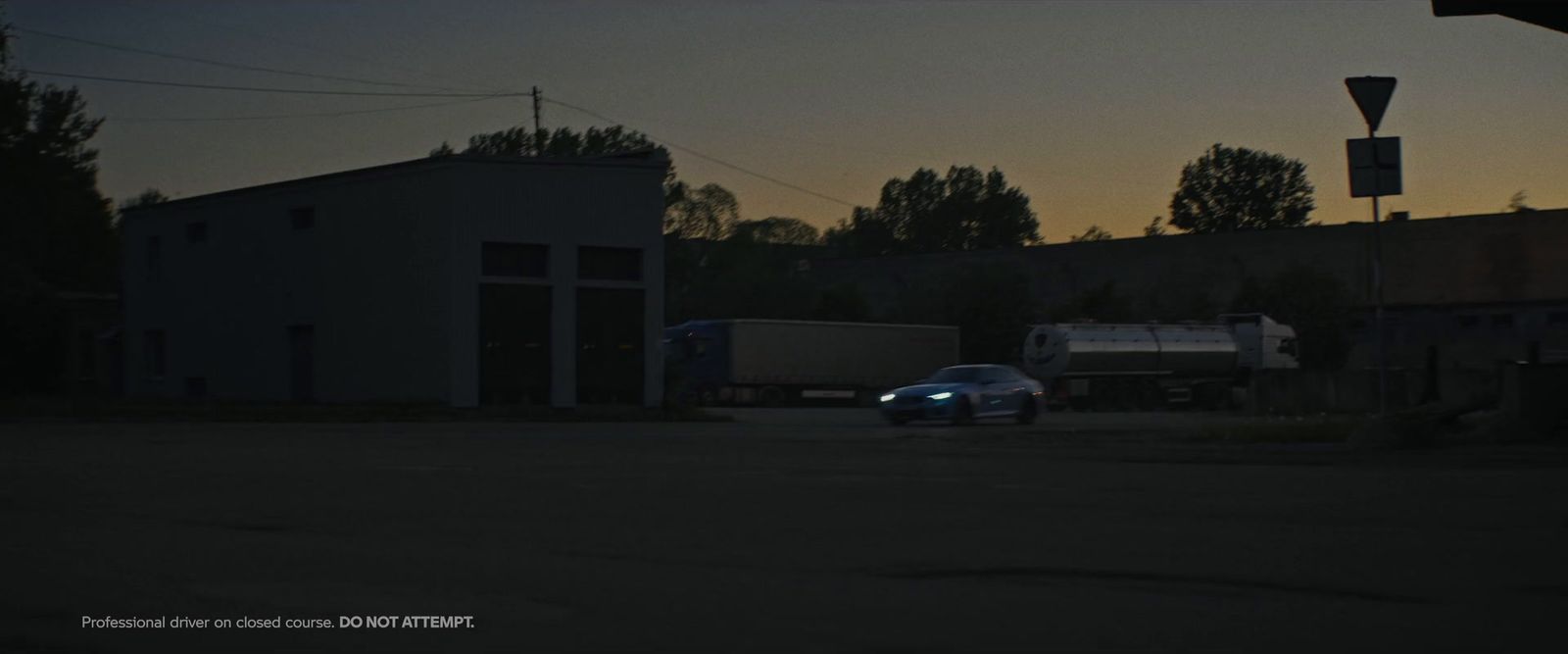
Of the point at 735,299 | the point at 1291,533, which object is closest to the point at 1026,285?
the point at 735,299

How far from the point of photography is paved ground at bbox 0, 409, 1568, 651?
5.93 meters

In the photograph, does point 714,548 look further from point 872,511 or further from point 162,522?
point 162,522

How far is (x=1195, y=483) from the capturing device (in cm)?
1288

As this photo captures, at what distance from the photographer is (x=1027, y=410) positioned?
119ft

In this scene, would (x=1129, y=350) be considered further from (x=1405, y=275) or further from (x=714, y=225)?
(x=714, y=225)

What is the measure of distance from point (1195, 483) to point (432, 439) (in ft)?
42.5

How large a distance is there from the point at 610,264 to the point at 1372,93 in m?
30.1

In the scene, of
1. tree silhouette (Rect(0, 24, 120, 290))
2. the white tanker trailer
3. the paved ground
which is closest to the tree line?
tree silhouette (Rect(0, 24, 120, 290))

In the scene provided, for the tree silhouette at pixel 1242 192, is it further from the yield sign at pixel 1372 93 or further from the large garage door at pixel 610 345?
the yield sign at pixel 1372 93

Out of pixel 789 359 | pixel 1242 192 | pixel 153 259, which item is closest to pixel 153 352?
pixel 153 259

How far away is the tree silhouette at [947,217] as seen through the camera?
146 meters

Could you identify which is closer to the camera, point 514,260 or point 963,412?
point 963,412

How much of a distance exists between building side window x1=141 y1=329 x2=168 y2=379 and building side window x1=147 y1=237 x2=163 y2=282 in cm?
180

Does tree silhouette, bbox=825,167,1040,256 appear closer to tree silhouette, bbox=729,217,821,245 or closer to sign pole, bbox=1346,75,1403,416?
tree silhouette, bbox=729,217,821,245
